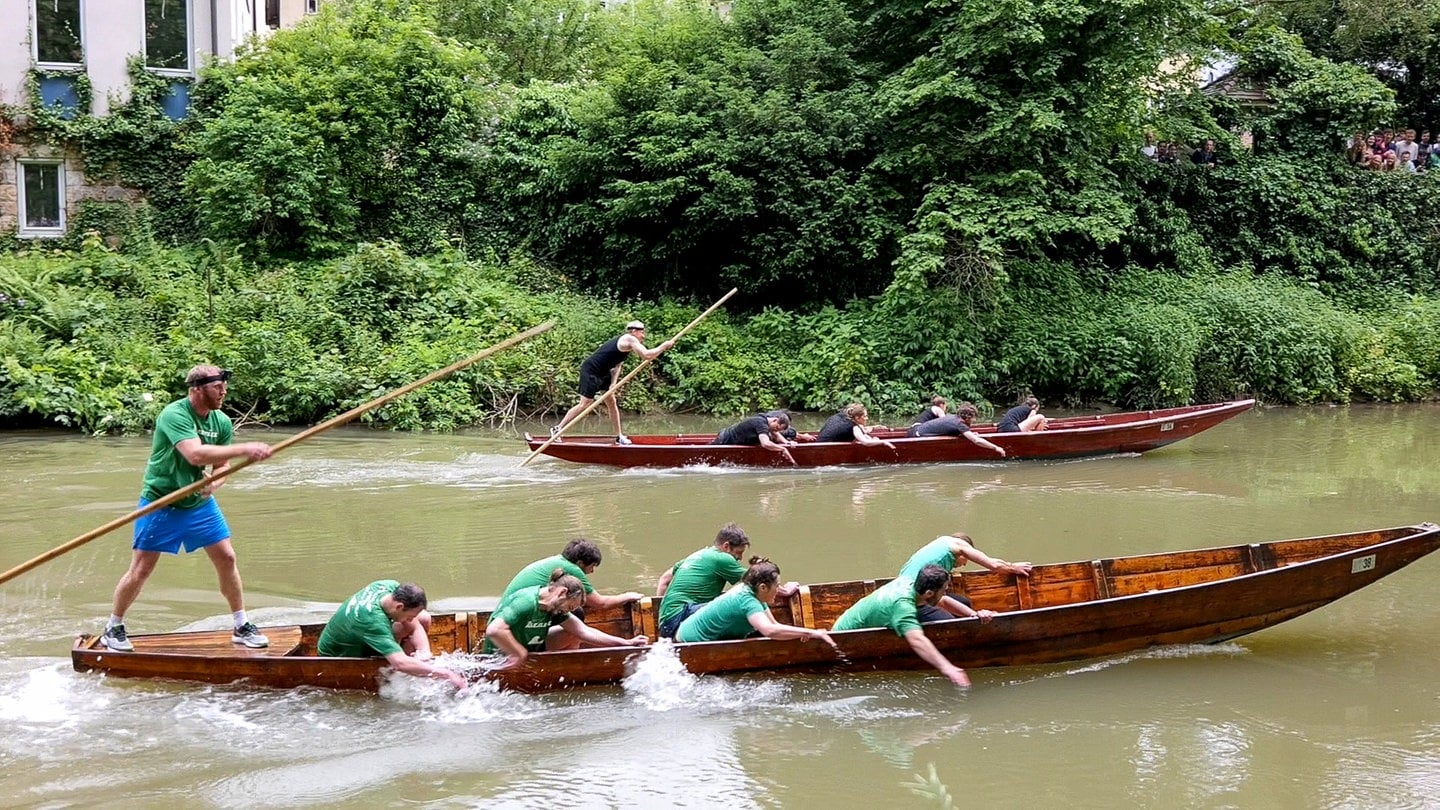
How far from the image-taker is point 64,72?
63.3 feet

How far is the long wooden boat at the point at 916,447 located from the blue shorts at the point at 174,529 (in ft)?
21.5

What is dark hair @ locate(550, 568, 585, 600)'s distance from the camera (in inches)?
264

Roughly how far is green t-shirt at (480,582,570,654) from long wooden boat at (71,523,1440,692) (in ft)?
0.48

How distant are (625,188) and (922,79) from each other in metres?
5.12

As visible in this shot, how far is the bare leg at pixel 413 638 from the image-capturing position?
6625 mm

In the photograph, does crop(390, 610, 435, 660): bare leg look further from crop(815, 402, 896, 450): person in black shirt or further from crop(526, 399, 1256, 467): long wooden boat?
crop(815, 402, 896, 450): person in black shirt

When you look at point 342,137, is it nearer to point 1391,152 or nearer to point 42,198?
point 42,198

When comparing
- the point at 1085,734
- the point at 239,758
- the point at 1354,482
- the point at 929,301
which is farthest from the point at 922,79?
the point at 239,758

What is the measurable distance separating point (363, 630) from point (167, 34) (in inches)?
679

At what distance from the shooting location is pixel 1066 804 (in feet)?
18.9

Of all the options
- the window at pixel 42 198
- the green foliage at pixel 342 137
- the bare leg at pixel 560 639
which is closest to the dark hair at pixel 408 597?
the bare leg at pixel 560 639

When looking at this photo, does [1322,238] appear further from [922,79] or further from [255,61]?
[255,61]

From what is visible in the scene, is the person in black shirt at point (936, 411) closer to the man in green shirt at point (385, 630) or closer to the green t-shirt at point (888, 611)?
the green t-shirt at point (888, 611)

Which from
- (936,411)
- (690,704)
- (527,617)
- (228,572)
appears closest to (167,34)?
(936,411)
